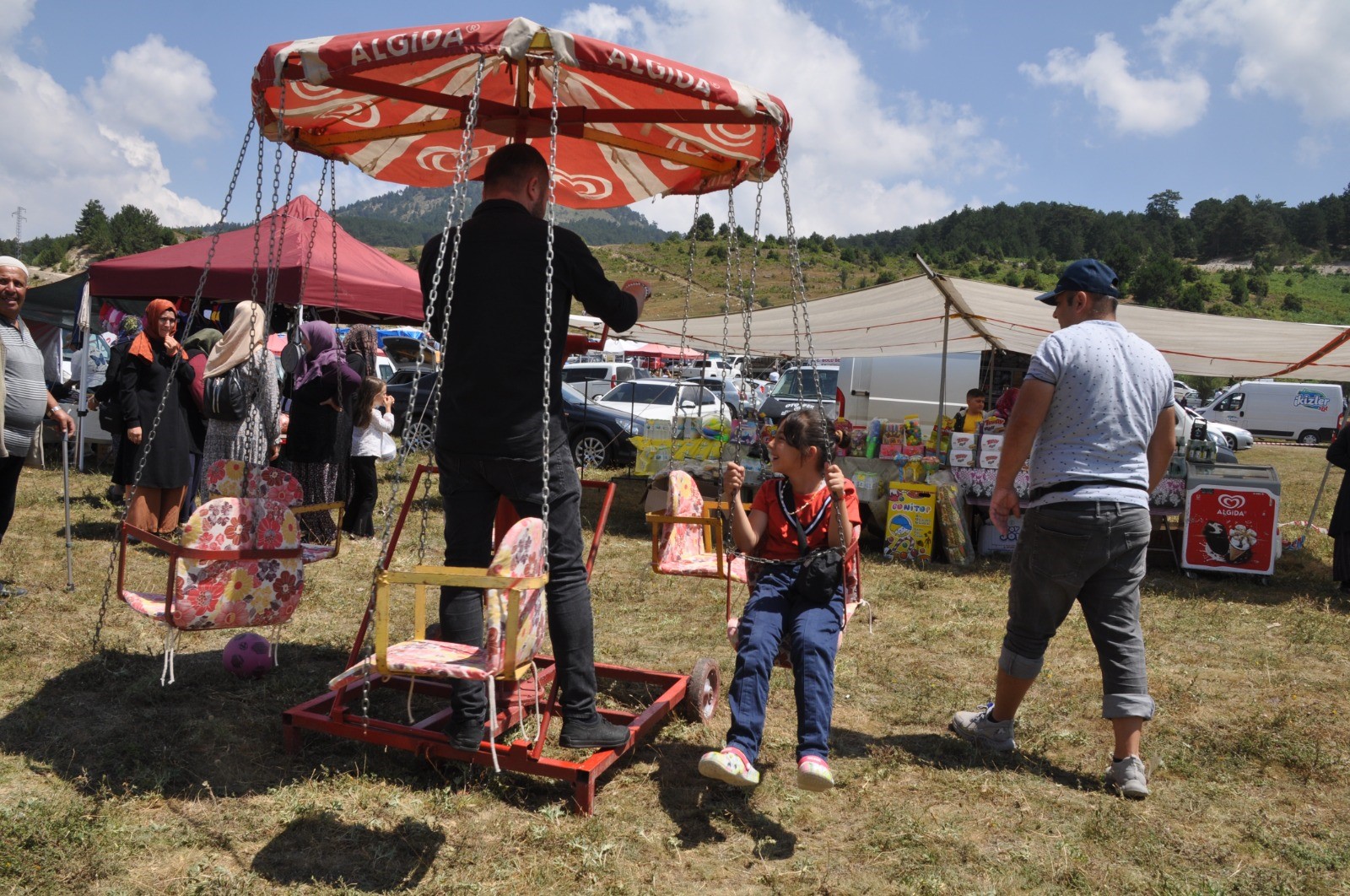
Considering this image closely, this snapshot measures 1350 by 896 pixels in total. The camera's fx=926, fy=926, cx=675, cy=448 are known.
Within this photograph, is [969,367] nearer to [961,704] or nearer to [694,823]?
[961,704]

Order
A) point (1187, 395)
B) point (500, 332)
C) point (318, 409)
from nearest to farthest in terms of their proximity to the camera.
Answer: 1. point (500, 332)
2. point (318, 409)
3. point (1187, 395)

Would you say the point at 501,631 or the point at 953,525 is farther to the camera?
the point at 953,525

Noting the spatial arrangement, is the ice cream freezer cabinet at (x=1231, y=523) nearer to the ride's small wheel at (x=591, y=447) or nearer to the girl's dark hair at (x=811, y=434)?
the girl's dark hair at (x=811, y=434)

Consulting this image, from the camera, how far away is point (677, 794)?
10.5 feet

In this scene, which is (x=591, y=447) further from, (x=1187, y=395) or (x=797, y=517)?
(x=1187, y=395)

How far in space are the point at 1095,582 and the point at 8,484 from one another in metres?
5.15

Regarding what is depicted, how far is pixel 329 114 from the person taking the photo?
3959mm

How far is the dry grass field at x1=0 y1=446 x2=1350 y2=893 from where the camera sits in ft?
8.73

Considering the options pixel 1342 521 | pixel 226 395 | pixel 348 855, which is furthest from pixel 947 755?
pixel 1342 521

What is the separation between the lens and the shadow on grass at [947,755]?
3529mm

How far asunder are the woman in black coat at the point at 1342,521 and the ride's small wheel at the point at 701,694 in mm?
6198

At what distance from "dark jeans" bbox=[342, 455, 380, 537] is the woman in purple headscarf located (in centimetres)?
85

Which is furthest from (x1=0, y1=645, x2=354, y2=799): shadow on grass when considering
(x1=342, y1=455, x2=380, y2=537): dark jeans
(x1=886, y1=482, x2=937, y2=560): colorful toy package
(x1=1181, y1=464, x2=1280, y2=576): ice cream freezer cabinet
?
(x1=1181, y1=464, x2=1280, y2=576): ice cream freezer cabinet

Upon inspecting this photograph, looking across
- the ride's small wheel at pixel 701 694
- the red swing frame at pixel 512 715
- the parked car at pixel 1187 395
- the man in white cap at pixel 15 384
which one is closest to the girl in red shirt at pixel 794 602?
the red swing frame at pixel 512 715
